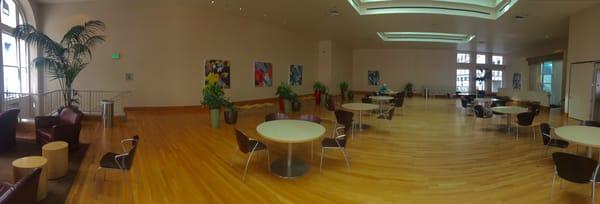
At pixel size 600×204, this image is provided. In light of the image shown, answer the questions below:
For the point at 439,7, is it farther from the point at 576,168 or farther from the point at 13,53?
the point at 13,53

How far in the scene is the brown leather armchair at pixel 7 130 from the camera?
199 inches

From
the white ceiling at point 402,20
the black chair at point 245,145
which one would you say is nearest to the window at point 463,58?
the white ceiling at point 402,20

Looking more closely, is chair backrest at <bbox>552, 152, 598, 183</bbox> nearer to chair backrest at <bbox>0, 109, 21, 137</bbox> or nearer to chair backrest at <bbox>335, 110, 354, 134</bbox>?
chair backrest at <bbox>335, 110, 354, 134</bbox>

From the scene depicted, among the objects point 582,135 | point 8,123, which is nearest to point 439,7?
point 582,135

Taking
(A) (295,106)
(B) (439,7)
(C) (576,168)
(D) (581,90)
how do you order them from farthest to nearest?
(A) (295,106) → (D) (581,90) → (B) (439,7) → (C) (576,168)

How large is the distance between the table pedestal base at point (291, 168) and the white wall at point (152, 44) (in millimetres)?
6522

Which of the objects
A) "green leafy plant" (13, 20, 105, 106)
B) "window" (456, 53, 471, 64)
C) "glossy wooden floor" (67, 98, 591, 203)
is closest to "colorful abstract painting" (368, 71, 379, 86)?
"window" (456, 53, 471, 64)

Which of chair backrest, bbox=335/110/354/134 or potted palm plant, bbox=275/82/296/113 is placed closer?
chair backrest, bbox=335/110/354/134

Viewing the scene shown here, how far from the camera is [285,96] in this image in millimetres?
10812

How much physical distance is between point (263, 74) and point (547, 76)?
14.5 meters

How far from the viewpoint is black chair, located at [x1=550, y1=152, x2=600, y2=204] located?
9.52 feet

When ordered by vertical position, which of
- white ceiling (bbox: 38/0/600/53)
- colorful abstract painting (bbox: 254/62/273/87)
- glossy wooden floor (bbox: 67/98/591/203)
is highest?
white ceiling (bbox: 38/0/600/53)

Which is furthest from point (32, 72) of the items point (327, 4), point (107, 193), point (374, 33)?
point (374, 33)

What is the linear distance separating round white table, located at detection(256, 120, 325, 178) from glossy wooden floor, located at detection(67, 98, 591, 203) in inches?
7.6
